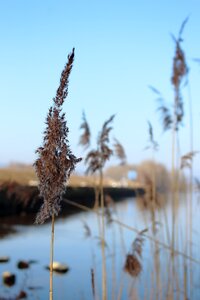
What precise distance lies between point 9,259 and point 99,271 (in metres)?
2.09

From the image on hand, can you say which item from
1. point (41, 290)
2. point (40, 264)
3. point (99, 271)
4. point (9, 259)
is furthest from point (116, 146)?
point (9, 259)

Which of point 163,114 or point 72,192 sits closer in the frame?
point 163,114

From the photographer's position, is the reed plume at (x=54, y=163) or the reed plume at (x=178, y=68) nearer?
the reed plume at (x=54, y=163)

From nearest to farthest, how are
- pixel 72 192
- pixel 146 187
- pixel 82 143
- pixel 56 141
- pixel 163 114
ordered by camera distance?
pixel 56 141, pixel 82 143, pixel 163 114, pixel 146 187, pixel 72 192

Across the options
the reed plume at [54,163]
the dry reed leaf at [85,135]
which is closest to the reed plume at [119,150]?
the dry reed leaf at [85,135]

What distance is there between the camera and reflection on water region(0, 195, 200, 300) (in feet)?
15.1

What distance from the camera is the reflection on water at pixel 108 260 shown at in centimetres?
461

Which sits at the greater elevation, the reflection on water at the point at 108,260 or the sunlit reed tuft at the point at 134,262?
the sunlit reed tuft at the point at 134,262

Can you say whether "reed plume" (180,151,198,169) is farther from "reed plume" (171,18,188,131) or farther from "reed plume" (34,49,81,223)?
"reed plume" (34,49,81,223)

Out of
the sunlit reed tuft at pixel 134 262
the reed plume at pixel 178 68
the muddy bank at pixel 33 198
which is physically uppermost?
the reed plume at pixel 178 68

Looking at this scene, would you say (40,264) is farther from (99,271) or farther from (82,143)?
(82,143)

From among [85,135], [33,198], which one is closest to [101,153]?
[85,135]

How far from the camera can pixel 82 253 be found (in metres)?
9.33

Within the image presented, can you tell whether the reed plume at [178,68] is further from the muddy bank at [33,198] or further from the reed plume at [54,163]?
the reed plume at [54,163]
